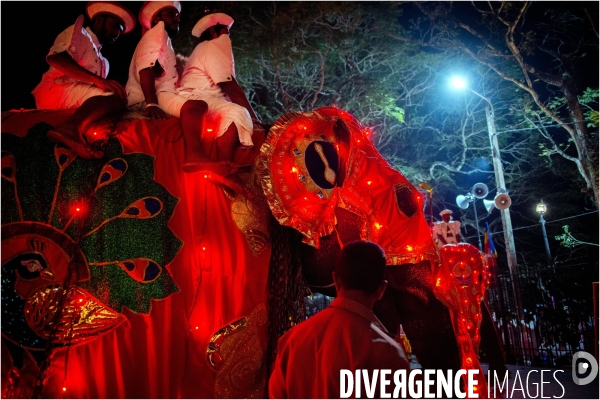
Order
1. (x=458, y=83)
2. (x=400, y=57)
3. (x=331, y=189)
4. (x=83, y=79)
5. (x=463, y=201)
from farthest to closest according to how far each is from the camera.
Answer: (x=463, y=201), (x=458, y=83), (x=400, y=57), (x=83, y=79), (x=331, y=189)

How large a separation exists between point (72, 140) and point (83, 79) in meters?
0.74

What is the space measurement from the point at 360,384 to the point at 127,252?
202 centimetres

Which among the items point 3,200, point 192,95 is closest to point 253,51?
point 192,95

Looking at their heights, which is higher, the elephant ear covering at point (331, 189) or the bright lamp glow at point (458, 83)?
the bright lamp glow at point (458, 83)

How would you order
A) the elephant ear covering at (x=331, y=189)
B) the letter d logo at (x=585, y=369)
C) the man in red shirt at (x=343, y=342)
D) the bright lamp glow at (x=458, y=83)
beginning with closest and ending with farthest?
the man in red shirt at (x=343, y=342) < the elephant ear covering at (x=331, y=189) < the letter d logo at (x=585, y=369) < the bright lamp glow at (x=458, y=83)

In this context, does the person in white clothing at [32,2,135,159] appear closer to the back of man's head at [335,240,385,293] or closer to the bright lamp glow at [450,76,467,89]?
the back of man's head at [335,240,385,293]

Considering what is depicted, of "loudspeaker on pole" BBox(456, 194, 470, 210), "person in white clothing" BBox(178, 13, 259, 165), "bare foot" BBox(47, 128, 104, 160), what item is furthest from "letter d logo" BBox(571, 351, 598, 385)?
"loudspeaker on pole" BBox(456, 194, 470, 210)

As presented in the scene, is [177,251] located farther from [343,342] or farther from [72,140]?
[343,342]

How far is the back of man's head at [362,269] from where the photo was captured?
2309 mm

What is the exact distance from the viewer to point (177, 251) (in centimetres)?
364

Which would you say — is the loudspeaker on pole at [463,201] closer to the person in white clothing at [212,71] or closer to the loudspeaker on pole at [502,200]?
the loudspeaker on pole at [502,200]

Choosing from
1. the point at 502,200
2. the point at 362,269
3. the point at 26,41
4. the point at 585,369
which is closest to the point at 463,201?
the point at 502,200

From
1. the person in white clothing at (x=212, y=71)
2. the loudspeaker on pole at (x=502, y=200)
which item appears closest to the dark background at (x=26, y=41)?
the person in white clothing at (x=212, y=71)

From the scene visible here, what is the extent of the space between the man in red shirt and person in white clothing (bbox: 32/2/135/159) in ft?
6.97
